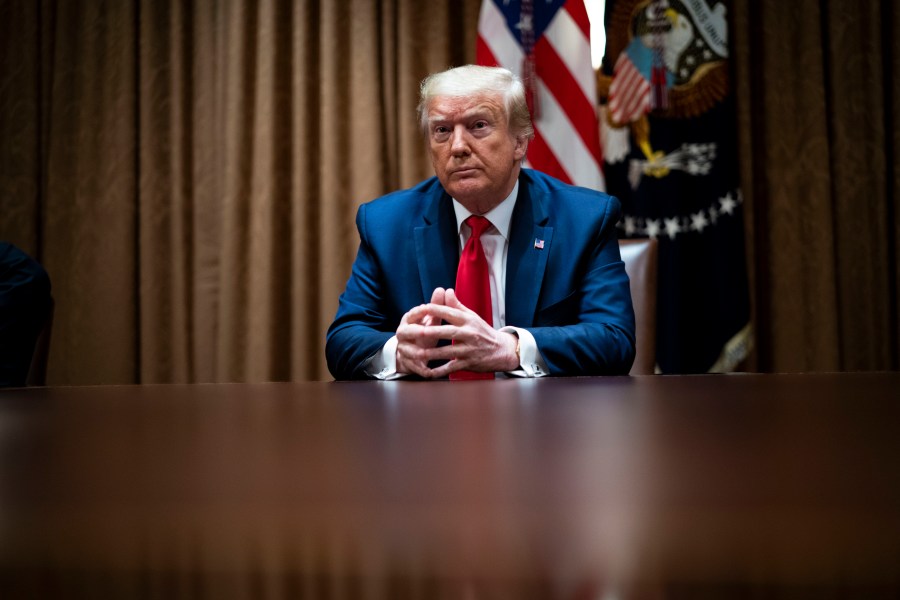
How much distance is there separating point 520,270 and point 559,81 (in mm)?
1131

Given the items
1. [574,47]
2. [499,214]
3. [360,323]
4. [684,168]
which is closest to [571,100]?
[574,47]

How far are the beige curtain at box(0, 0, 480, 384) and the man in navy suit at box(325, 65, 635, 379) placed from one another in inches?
46.4

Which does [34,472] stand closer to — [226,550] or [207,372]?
[226,550]

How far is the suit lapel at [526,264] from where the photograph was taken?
1.63 meters

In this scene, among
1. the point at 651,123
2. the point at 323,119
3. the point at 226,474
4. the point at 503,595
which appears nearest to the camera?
the point at 503,595

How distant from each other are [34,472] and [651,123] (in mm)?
2704

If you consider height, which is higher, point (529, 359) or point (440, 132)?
point (440, 132)

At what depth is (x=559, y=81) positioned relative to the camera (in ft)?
8.27

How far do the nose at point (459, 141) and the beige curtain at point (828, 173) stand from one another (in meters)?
1.45

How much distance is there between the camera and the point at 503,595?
0.10 m

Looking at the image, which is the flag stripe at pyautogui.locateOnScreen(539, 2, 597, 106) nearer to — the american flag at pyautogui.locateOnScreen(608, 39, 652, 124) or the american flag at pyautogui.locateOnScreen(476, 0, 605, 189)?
the american flag at pyautogui.locateOnScreen(476, 0, 605, 189)

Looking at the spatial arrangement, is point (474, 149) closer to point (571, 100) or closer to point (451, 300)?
point (451, 300)

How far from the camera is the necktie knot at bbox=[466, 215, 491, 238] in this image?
5.60 feet

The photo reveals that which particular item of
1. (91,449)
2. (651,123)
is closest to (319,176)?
(651,123)
